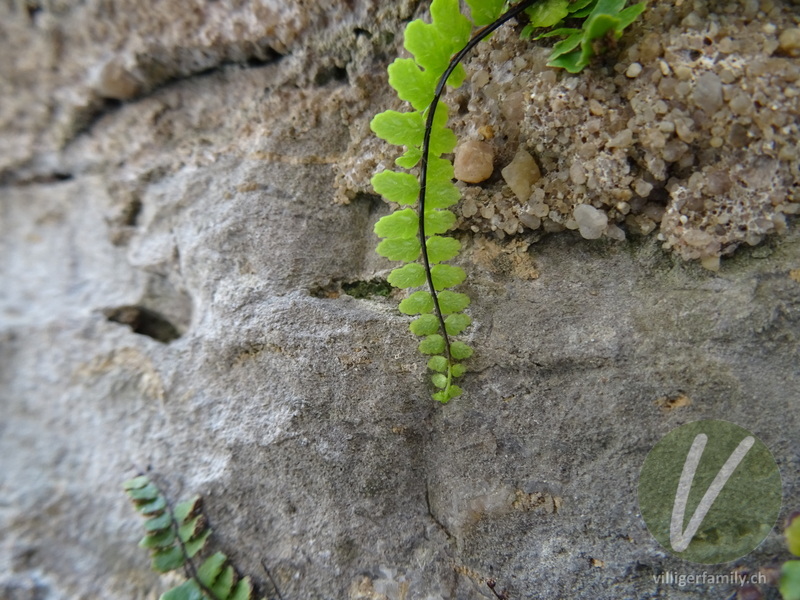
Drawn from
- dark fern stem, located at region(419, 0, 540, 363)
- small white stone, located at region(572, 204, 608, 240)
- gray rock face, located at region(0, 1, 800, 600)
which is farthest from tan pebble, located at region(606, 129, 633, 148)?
dark fern stem, located at region(419, 0, 540, 363)

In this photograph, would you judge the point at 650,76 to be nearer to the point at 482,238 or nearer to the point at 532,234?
the point at 532,234

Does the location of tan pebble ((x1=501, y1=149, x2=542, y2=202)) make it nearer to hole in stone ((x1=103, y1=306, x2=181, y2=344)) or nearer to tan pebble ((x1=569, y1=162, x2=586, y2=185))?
tan pebble ((x1=569, y1=162, x2=586, y2=185))

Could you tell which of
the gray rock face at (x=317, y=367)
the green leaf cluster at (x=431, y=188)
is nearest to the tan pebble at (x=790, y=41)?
the gray rock face at (x=317, y=367)

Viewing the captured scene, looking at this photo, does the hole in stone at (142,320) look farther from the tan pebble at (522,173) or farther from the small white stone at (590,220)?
the small white stone at (590,220)

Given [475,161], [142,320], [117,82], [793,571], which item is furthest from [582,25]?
[142,320]

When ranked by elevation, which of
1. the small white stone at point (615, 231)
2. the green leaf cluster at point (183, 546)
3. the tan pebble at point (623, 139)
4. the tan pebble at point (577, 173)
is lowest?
the green leaf cluster at point (183, 546)

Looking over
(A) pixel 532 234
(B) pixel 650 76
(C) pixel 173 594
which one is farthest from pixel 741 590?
(C) pixel 173 594

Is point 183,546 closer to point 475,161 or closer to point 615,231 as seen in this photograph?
point 475,161
